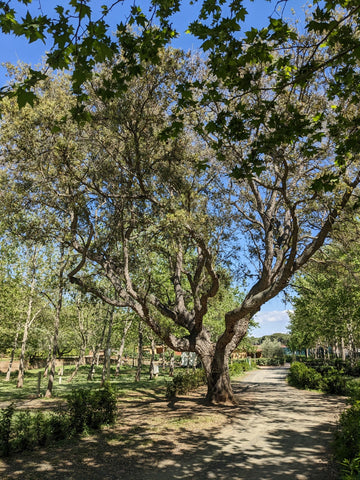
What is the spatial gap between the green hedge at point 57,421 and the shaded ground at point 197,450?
0.36 metres

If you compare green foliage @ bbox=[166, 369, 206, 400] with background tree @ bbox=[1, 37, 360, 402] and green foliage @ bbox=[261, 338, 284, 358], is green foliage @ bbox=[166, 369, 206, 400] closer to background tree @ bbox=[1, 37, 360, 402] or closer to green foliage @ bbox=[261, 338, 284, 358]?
background tree @ bbox=[1, 37, 360, 402]

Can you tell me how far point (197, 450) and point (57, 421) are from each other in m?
3.76

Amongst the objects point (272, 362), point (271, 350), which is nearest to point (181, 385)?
point (272, 362)

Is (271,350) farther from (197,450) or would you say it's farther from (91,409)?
(197,450)

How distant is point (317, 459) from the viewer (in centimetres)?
693

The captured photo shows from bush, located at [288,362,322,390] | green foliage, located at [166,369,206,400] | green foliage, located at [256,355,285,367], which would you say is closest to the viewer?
green foliage, located at [166,369,206,400]

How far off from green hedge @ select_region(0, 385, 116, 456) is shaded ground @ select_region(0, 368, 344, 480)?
0.36 metres

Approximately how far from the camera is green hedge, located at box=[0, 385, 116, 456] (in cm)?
765

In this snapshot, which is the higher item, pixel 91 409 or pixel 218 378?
pixel 218 378

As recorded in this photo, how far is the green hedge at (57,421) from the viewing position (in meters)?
7.65

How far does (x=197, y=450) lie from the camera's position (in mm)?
7824

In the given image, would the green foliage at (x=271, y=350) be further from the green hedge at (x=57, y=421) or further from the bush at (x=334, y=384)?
the green hedge at (x=57, y=421)

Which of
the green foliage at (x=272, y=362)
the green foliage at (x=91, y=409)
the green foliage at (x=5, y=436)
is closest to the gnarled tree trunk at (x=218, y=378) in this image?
the green foliage at (x=91, y=409)

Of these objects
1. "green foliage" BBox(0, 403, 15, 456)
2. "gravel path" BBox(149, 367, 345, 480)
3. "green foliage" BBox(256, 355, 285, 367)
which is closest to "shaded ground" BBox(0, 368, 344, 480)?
"gravel path" BBox(149, 367, 345, 480)
